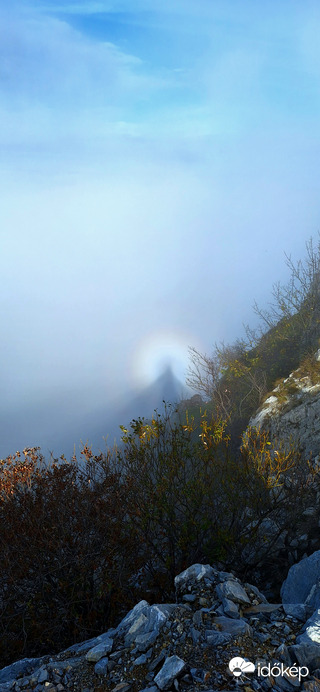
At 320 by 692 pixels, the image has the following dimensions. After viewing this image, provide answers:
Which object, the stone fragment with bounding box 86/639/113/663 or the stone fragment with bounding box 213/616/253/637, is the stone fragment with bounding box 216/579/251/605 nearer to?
the stone fragment with bounding box 213/616/253/637

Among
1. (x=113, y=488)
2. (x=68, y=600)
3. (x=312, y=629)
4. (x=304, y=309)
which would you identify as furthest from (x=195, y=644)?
(x=304, y=309)

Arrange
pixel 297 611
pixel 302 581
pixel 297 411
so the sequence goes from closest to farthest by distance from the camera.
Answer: pixel 297 611, pixel 302 581, pixel 297 411

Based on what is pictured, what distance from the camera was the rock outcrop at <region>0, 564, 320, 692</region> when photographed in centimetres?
357

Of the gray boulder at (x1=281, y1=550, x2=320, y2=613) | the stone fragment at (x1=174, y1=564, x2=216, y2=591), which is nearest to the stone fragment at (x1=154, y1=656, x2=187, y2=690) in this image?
the stone fragment at (x1=174, y1=564, x2=216, y2=591)

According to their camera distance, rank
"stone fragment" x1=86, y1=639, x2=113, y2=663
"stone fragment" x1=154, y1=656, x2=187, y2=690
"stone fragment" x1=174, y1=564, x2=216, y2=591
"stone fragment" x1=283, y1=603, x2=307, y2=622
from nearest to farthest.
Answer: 1. "stone fragment" x1=154, y1=656, x2=187, y2=690
2. "stone fragment" x1=86, y1=639, x2=113, y2=663
3. "stone fragment" x1=283, y1=603, x2=307, y2=622
4. "stone fragment" x1=174, y1=564, x2=216, y2=591

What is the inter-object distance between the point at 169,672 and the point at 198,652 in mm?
330

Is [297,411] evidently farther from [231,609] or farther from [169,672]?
[169,672]

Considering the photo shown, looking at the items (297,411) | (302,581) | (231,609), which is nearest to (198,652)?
(231,609)

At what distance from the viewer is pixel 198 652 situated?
12.5 feet

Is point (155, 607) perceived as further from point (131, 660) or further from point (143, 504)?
point (143, 504)

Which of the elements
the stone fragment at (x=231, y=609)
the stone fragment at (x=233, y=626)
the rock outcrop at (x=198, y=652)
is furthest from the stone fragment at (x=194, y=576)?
the stone fragment at (x=233, y=626)

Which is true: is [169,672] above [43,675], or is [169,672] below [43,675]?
below

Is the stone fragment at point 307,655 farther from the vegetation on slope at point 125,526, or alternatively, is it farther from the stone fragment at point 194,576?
the vegetation on slope at point 125,526

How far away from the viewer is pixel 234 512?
623 centimetres
